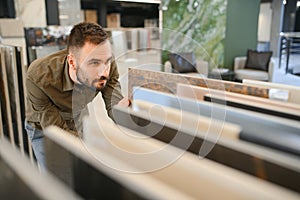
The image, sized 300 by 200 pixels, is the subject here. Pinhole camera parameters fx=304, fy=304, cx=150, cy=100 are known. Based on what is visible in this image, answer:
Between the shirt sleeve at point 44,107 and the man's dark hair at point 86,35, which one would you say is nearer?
→ the man's dark hair at point 86,35

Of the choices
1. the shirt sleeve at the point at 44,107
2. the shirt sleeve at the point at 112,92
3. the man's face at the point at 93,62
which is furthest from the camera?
the shirt sleeve at the point at 112,92

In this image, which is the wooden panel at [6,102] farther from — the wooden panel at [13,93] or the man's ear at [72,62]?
the man's ear at [72,62]

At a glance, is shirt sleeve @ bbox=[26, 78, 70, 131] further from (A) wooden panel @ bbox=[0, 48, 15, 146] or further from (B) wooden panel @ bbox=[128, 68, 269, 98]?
(A) wooden panel @ bbox=[0, 48, 15, 146]

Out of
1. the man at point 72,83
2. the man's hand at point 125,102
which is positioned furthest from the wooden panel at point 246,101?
the man at point 72,83

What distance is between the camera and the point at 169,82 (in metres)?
2.08

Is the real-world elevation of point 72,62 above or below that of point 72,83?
above

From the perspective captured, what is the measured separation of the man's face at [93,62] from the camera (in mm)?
1262

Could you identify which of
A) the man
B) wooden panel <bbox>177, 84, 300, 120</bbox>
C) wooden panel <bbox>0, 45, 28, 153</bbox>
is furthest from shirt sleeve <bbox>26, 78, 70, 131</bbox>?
wooden panel <bbox>0, 45, 28, 153</bbox>

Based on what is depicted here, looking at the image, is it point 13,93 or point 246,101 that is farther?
point 13,93

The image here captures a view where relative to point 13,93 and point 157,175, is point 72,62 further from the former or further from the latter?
point 13,93

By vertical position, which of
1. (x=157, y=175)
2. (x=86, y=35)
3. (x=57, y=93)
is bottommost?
(x=157, y=175)

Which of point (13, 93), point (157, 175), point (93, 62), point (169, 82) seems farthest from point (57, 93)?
point (13, 93)

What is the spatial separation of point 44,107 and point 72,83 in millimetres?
215

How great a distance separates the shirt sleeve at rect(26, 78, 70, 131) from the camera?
1.58 meters
